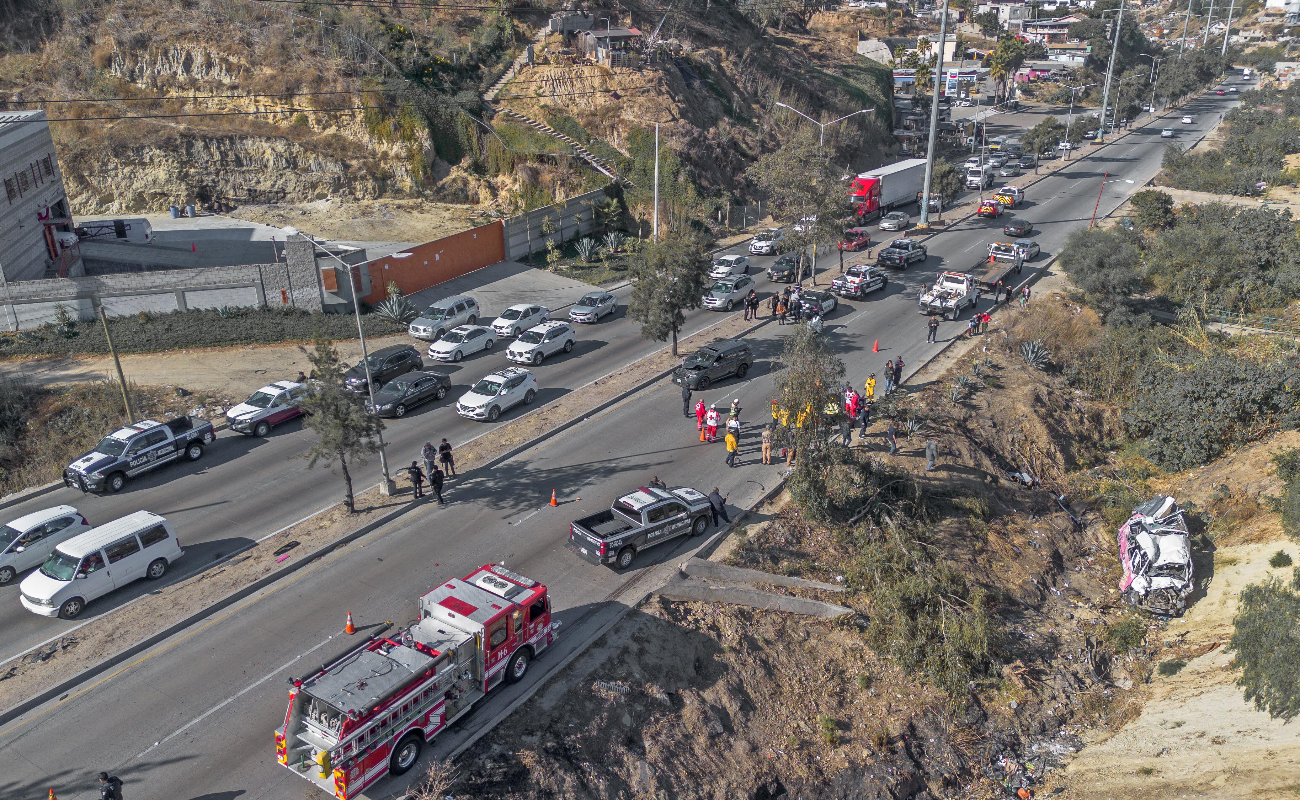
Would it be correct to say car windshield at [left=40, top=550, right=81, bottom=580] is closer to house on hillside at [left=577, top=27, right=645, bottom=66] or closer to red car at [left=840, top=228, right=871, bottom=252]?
red car at [left=840, top=228, right=871, bottom=252]

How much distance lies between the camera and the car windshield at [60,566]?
21.8 meters

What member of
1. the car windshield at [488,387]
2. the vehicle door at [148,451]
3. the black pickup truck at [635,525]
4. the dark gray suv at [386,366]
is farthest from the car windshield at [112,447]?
the black pickup truck at [635,525]

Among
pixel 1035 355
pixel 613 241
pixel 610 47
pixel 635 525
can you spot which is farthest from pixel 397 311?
pixel 610 47

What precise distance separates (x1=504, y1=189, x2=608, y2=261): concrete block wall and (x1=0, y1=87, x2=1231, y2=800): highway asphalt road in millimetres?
17212

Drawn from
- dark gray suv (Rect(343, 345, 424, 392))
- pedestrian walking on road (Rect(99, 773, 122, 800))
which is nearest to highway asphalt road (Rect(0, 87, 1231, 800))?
pedestrian walking on road (Rect(99, 773, 122, 800))

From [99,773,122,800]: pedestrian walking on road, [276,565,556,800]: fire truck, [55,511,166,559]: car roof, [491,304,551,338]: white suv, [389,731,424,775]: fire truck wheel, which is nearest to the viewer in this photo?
[99,773,122,800]: pedestrian walking on road

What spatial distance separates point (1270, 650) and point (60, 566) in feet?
97.0

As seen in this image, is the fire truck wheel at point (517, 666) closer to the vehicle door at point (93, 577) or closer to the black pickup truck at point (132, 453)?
Answer: the vehicle door at point (93, 577)

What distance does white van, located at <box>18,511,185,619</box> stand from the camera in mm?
21719

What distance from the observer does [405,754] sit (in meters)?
16.9

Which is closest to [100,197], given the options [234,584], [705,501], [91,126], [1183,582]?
[91,126]

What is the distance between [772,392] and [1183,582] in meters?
15.5

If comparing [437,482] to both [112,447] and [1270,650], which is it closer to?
[112,447]

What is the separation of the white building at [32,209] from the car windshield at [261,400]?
56.7 ft
